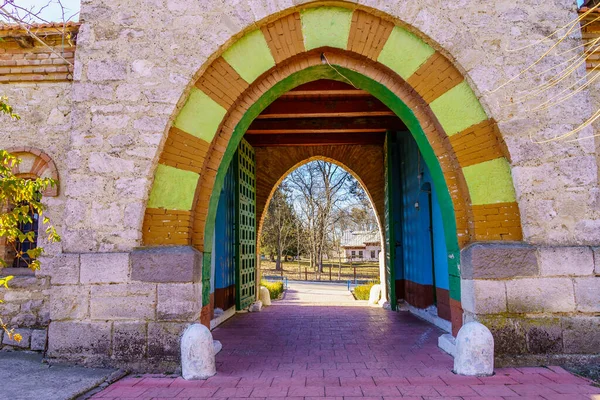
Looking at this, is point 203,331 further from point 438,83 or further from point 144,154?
point 438,83

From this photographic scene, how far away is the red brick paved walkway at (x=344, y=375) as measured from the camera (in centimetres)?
318

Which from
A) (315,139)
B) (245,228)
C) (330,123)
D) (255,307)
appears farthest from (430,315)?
(315,139)

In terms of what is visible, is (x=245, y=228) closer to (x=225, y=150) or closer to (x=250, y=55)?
(x=225, y=150)

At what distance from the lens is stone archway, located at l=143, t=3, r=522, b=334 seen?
4059mm

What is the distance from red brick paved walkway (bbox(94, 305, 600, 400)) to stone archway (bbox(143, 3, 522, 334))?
81 centimetres

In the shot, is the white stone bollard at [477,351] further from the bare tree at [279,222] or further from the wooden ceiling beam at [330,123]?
the bare tree at [279,222]

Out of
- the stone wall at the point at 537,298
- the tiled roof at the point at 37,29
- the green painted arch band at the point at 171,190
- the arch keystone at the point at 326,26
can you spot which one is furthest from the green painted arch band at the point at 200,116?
the stone wall at the point at 537,298

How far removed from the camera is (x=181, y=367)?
372 centimetres

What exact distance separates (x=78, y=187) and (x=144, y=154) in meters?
0.76

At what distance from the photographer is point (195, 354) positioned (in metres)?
3.56

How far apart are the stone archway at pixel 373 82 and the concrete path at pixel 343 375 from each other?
0.80 metres

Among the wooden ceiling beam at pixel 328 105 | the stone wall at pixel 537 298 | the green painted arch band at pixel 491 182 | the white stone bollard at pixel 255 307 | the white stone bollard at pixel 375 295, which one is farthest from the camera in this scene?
the white stone bollard at pixel 375 295

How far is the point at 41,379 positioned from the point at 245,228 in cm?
466

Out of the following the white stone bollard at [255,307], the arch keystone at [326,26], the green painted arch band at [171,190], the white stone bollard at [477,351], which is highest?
the arch keystone at [326,26]
